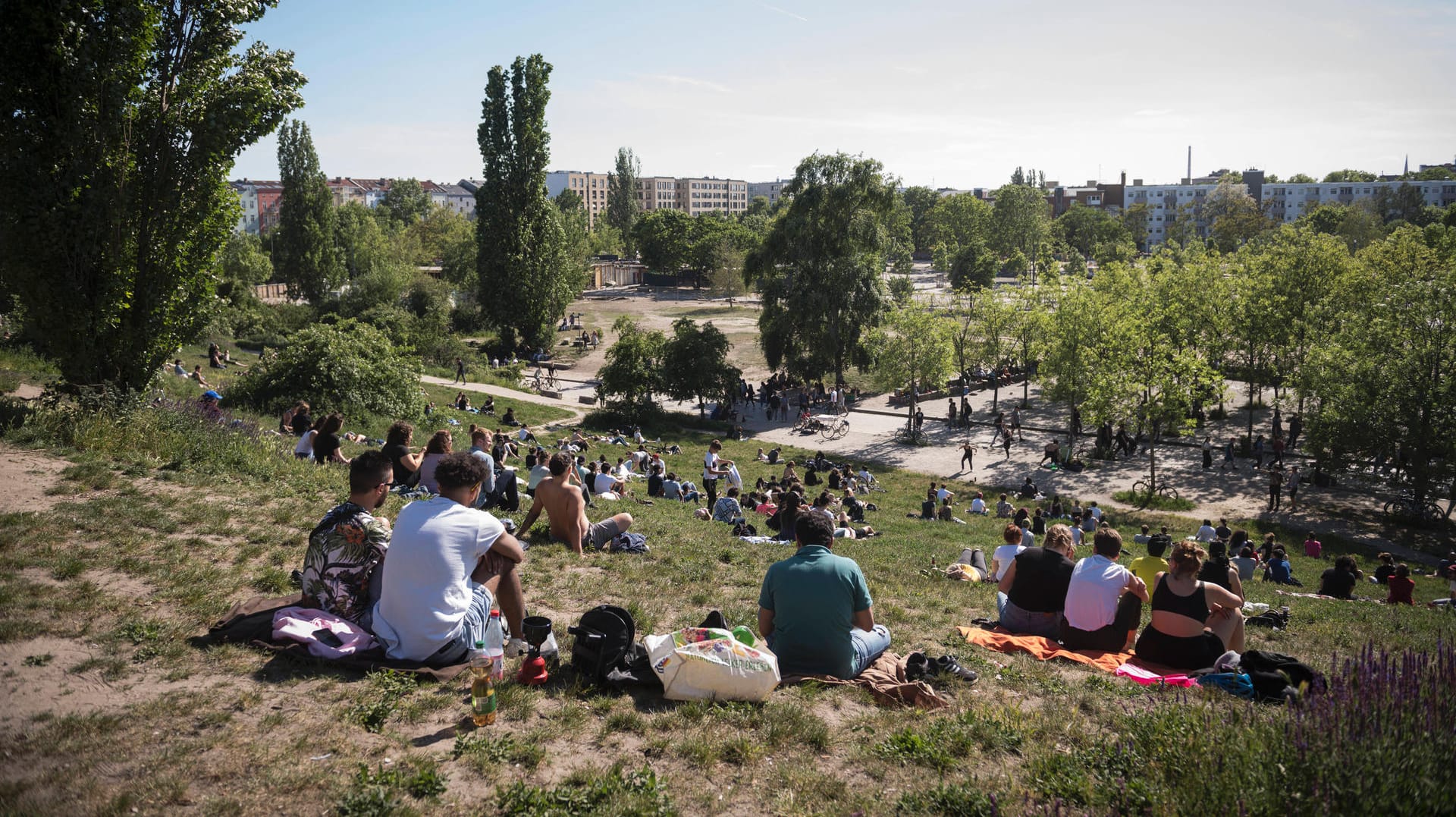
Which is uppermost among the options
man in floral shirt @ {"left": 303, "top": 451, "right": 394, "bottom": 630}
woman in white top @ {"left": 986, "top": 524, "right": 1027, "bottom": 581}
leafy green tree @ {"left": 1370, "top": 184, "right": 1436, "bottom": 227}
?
leafy green tree @ {"left": 1370, "top": 184, "right": 1436, "bottom": 227}

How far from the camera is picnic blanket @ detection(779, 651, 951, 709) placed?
5.84m

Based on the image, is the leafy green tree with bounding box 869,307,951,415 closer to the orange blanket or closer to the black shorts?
the orange blanket

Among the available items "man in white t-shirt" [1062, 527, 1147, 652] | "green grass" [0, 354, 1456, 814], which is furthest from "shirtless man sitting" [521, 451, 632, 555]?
"man in white t-shirt" [1062, 527, 1147, 652]

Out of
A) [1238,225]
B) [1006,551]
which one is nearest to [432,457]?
[1006,551]

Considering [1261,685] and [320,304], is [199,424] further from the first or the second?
[320,304]

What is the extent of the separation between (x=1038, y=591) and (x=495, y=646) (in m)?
4.88

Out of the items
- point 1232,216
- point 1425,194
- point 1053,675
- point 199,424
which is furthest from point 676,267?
point 1425,194

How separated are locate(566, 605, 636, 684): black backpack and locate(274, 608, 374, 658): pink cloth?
4.65 ft

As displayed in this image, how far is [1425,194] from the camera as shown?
441 ft

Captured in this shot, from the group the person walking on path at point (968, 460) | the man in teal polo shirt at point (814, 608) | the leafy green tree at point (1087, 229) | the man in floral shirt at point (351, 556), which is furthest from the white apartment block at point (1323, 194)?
the man in floral shirt at point (351, 556)

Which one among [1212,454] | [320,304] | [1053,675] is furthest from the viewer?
[320,304]

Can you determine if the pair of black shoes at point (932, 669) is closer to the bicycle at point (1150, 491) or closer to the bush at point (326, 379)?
the bush at point (326, 379)

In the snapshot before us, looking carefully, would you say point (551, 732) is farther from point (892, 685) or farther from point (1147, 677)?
point (1147, 677)

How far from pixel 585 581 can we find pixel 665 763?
3617 millimetres
